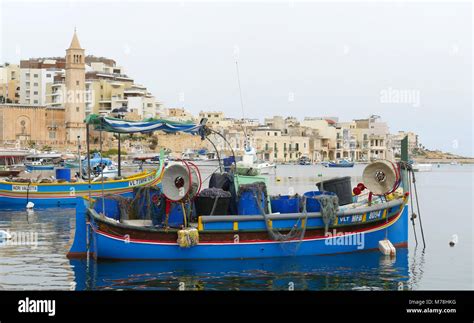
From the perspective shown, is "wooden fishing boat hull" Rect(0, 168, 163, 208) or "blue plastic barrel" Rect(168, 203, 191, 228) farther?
"wooden fishing boat hull" Rect(0, 168, 163, 208)

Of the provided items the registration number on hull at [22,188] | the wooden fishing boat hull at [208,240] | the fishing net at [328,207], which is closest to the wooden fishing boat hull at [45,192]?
the registration number on hull at [22,188]

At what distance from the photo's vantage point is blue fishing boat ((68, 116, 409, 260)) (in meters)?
14.9

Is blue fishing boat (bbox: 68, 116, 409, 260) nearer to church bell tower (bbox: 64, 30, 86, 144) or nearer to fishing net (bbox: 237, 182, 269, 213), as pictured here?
fishing net (bbox: 237, 182, 269, 213)

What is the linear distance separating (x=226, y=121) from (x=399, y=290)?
101785mm

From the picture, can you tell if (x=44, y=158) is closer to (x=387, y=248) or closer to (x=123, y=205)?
(x=123, y=205)

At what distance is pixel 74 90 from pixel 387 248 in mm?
73373

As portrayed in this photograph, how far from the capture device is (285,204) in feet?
53.2

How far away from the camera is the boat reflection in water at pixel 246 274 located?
45.2 feet

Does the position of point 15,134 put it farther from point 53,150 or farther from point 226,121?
point 226,121

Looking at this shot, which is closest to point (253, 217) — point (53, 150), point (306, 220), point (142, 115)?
point (306, 220)

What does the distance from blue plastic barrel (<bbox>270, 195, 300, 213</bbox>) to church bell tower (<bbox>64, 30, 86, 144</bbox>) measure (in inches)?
2807

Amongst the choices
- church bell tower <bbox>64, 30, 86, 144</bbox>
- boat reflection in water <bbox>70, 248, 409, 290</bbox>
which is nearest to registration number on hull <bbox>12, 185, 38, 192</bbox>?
boat reflection in water <bbox>70, 248, 409, 290</bbox>
